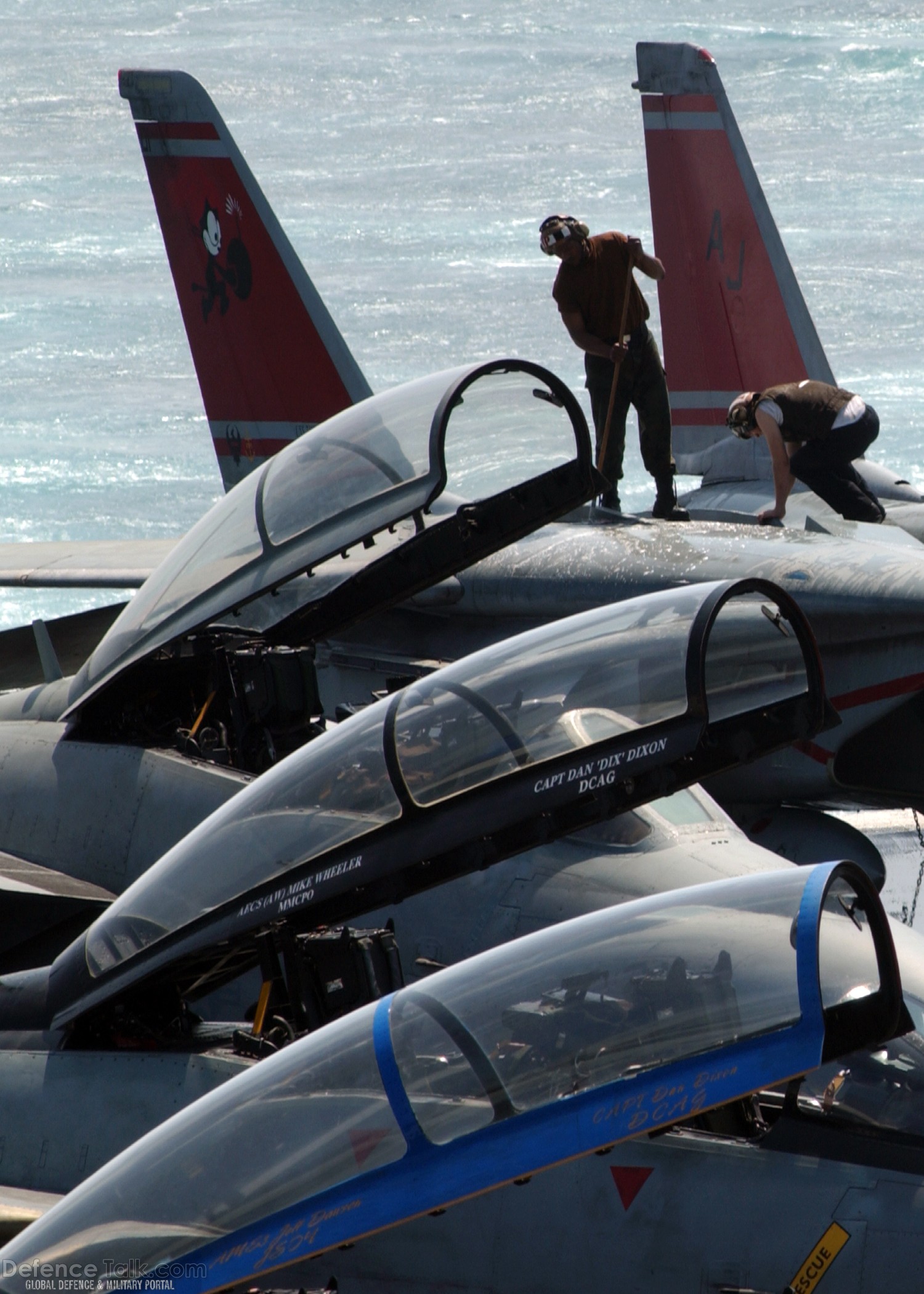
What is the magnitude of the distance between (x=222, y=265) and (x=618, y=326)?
11.2 feet

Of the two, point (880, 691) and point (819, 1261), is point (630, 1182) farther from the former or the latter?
point (880, 691)

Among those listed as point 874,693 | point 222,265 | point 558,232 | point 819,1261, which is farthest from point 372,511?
point 222,265

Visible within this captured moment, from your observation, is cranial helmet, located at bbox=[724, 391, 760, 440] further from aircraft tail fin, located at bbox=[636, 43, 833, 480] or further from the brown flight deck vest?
aircraft tail fin, located at bbox=[636, 43, 833, 480]

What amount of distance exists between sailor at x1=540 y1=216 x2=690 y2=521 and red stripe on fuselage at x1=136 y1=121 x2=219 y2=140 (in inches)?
126

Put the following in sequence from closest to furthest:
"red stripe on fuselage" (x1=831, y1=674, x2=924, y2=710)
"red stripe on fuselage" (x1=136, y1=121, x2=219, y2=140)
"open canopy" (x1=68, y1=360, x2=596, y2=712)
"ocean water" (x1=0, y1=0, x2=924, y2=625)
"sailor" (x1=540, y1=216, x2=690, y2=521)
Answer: "open canopy" (x1=68, y1=360, x2=596, y2=712) → "red stripe on fuselage" (x1=831, y1=674, x2=924, y2=710) → "sailor" (x1=540, y1=216, x2=690, y2=521) → "red stripe on fuselage" (x1=136, y1=121, x2=219, y2=140) → "ocean water" (x1=0, y1=0, x2=924, y2=625)

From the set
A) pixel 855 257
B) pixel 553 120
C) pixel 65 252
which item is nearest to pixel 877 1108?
pixel 855 257

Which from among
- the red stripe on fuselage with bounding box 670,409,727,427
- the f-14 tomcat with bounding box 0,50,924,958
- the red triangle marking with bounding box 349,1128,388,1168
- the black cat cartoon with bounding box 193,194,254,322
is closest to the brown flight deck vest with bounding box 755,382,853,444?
the f-14 tomcat with bounding box 0,50,924,958

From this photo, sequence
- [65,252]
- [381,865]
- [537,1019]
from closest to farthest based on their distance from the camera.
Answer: [537,1019]
[381,865]
[65,252]

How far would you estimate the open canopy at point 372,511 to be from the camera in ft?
17.4

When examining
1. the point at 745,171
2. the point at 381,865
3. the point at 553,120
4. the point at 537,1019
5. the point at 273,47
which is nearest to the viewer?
the point at 537,1019

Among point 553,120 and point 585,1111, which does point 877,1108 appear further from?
point 553,120

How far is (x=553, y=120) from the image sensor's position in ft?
116

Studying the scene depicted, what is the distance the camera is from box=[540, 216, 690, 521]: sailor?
7.45 m

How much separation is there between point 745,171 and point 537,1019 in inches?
335
